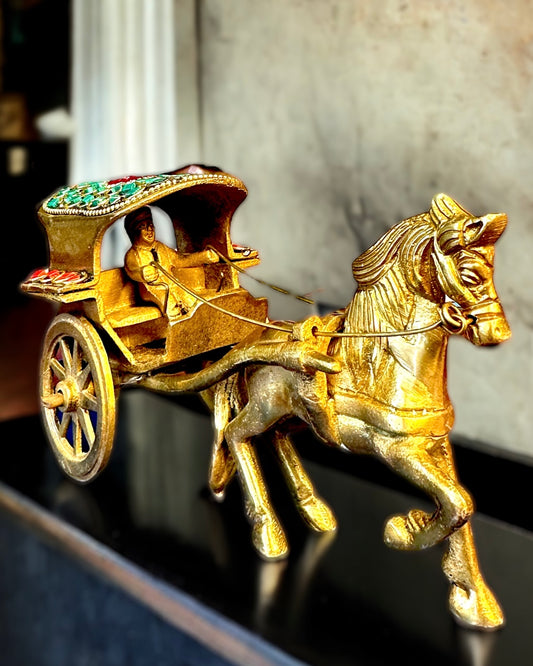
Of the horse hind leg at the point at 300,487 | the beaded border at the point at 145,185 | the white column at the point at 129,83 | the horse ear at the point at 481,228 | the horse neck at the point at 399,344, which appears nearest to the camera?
the horse ear at the point at 481,228

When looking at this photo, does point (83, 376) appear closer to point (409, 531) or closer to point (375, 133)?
point (409, 531)

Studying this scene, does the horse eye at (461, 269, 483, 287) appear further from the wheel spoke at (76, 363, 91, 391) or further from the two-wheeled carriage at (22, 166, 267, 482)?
the wheel spoke at (76, 363, 91, 391)

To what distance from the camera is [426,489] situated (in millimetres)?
1173

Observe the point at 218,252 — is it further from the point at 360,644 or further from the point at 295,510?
the point at 360,644

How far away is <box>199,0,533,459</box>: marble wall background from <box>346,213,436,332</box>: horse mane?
31.5 inches

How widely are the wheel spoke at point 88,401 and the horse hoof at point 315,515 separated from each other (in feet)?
1.50

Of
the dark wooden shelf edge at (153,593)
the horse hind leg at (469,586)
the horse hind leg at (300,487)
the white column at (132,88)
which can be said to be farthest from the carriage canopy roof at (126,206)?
the white column at (132,88)

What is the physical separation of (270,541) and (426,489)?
1.26 feet

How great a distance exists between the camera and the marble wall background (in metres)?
1.87

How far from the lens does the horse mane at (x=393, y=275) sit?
115 centimetres

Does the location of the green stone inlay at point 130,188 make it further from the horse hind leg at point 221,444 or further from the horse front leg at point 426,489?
the horse front leg at point 426,489

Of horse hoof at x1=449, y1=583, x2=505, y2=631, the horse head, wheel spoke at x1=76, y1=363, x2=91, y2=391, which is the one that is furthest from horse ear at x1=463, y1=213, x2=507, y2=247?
wheel spoke at x1=76, y1=363, x2=91, y2=391

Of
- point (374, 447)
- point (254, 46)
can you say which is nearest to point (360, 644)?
point (374, 447)

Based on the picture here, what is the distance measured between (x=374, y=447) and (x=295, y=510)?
45 cm
